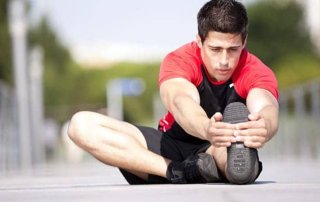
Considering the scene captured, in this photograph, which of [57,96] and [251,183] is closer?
[251,183]

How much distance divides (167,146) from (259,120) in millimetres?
1377

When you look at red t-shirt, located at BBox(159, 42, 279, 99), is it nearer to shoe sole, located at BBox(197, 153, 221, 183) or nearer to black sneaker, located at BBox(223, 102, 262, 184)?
shoe sole, located at BBox(197, 153, 221, 183)

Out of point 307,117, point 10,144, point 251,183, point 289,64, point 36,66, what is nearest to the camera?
point 251,183

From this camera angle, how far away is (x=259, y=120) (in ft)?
19.6

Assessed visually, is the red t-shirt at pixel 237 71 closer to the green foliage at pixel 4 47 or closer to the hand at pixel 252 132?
the hand at pixel 252 132

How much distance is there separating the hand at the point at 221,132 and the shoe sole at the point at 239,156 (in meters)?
0.05

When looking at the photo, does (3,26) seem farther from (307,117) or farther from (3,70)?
(307,117)

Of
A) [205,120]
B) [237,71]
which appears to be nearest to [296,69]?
[237,71]

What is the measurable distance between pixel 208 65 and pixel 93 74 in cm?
8002

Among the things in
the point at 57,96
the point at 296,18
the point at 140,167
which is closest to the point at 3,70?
the point at 57,96

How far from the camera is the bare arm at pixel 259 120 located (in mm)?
5883

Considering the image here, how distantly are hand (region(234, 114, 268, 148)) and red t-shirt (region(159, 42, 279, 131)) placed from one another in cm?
76

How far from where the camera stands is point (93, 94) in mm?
83812

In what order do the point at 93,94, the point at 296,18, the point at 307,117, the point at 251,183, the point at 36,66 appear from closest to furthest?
1. the point at 251,183
2. the point at 307,117
3. the point at 36,66
4. the point at 296,18
5. the point at 93,94
